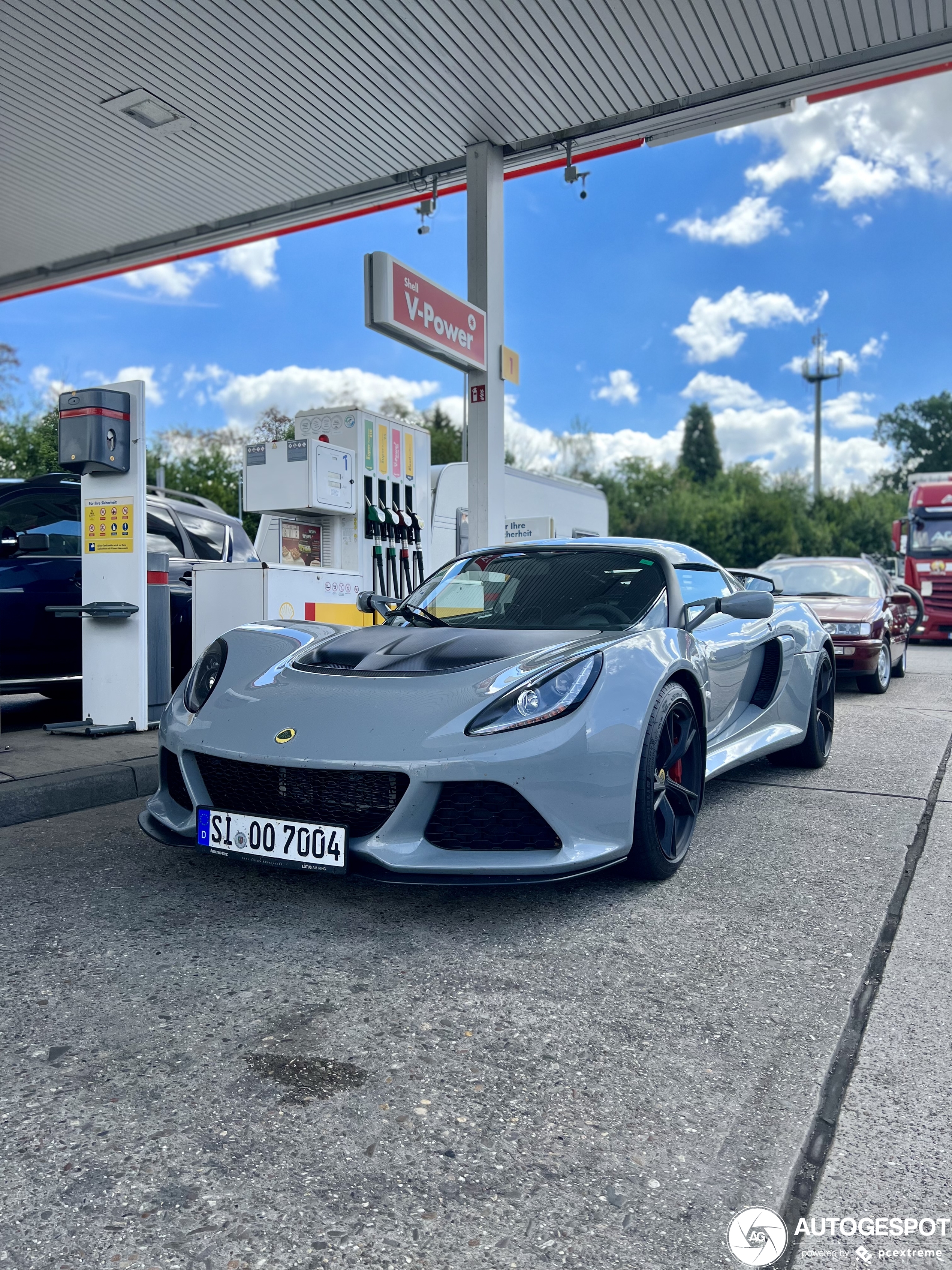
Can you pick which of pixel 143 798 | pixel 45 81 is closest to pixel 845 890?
pixel 143 798

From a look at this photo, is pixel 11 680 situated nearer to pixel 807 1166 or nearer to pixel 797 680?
pixel 797 680

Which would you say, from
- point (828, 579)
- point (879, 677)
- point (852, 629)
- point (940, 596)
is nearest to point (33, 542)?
point (852, 629)

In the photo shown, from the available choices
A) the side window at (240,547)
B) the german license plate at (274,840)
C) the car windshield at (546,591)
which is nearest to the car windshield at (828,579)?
the side window at (240,547)

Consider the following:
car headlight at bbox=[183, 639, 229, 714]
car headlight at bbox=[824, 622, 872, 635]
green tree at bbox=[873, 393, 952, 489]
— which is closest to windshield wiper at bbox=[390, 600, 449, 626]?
car headlight at bbox=[183, 639, 229, 714]

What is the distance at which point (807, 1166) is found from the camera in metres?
1.72

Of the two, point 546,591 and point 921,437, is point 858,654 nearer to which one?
point 546,591

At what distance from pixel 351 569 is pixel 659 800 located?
222 inches

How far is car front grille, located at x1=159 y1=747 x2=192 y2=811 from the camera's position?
321 centimetres

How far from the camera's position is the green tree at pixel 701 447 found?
88500 mm

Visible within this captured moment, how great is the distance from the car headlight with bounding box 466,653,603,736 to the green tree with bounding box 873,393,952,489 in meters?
77.0

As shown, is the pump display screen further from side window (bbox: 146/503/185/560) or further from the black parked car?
side window (bbox: 146/503/185/560)

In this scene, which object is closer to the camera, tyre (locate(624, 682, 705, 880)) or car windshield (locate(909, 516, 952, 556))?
tyre (locate(624, 682, 705, 880))

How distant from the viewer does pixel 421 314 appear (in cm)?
710

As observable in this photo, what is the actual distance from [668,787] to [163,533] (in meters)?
5.30
